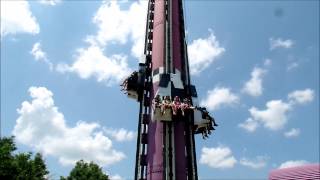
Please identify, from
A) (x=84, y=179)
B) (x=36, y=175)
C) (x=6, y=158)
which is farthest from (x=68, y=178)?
(x=6, y=158)

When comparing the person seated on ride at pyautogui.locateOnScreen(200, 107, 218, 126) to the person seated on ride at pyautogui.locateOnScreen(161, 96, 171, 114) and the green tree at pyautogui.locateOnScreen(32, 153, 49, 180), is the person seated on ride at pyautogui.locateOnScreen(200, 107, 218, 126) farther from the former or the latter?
the green tree at pyautogui.locateOnScreen(32, 153, 49, 180)

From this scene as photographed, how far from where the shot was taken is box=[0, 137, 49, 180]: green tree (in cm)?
6912

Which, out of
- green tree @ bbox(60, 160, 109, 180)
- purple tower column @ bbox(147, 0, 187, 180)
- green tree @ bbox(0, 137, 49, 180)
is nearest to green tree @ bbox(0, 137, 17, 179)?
green tree @ bbox(0, 137, 49, 180)

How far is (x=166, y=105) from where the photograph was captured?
179 ft

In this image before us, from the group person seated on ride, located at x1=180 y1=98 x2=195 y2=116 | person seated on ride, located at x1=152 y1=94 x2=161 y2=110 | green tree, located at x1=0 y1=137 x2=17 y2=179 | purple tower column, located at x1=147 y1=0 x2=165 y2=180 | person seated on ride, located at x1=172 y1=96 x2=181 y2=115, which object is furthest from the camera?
green tree, located at x1=0 y1=137 x2=17 y2=179

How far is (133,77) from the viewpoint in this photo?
205ft

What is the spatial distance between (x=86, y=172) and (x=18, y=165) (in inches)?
770

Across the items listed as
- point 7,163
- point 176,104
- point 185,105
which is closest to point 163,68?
point 176,104

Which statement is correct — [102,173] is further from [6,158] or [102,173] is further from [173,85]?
[173,85]

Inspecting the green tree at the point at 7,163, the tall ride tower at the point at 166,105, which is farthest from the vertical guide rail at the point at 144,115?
the green tree at the point at 7,163

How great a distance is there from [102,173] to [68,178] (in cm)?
703

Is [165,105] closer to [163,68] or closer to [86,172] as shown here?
[163,68]

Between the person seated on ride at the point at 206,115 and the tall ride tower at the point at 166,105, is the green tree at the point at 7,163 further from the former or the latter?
the person seated on ride at the point at 206,115

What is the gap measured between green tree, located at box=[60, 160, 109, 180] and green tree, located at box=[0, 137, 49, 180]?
40.1 ft
